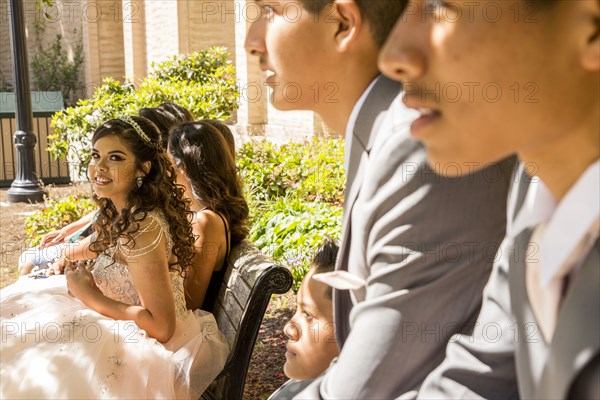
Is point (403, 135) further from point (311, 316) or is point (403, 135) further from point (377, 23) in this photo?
point (311, 316)

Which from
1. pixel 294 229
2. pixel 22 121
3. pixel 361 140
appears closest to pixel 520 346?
pixel 361 140

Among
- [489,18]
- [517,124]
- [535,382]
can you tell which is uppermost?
[489,18]

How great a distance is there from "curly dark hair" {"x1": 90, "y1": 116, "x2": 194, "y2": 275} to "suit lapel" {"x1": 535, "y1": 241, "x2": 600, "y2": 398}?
270 centimetres

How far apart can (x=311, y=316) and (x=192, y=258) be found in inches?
76.0

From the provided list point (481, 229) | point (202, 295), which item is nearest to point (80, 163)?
point (202, 295)

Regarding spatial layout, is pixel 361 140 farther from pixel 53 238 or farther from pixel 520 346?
pixel 53 238

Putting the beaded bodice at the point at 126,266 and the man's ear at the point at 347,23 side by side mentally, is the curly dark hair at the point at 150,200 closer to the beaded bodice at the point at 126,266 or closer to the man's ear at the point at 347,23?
the beaded bodice at the point at 126,266

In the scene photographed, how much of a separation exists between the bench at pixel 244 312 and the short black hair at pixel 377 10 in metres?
1.97

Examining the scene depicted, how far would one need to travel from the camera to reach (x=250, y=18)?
523 inches

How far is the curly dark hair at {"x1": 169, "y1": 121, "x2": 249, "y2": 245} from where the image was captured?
4.00 meters

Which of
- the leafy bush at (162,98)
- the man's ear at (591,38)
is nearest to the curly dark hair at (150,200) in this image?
the man's ear at (591,38)

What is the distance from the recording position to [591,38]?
79 cm

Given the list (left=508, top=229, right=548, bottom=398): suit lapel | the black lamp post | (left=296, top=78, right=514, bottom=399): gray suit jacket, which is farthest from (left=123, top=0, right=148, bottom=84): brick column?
(left=508, top=229, right=548, bottom=398): suit lapel

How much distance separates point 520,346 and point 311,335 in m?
0.82
